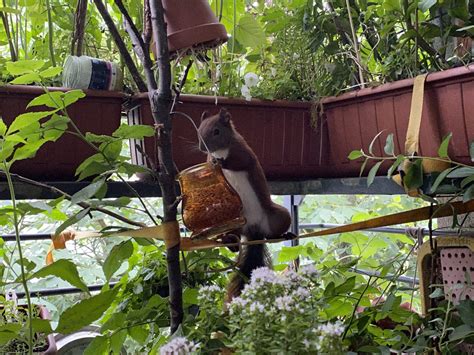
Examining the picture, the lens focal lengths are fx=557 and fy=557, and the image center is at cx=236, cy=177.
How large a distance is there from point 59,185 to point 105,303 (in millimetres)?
356

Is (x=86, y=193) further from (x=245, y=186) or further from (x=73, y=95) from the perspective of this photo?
(x=245, y=186)

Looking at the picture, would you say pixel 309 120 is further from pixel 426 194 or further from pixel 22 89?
pixel 22 89

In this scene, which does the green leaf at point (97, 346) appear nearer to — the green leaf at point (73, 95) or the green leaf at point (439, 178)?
the green leaf at point (73, 95)

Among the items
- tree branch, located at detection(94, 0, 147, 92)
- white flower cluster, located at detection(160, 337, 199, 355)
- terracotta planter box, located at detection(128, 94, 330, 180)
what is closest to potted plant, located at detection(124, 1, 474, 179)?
terracotta planter box, located at detection(128, 94, 330, 180)

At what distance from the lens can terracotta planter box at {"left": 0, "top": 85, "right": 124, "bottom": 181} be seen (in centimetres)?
98

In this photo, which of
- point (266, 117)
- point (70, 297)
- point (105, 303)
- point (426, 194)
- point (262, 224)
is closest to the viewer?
point (105, 303)

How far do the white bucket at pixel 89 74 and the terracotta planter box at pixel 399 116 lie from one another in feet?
1.47

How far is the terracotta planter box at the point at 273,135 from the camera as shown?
1124mm

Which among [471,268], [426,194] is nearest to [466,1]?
[426,194]

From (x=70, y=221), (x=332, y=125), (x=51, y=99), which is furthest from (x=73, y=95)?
(x=332, y=125)

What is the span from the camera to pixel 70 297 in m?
1.98

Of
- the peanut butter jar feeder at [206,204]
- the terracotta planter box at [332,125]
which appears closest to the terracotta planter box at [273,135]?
the terracotta planter box at [332,125]

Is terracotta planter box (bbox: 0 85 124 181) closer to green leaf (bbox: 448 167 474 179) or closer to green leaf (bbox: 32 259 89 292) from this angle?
green leaf (bbox: 32 259 89 292)

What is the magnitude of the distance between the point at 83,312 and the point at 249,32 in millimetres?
819
